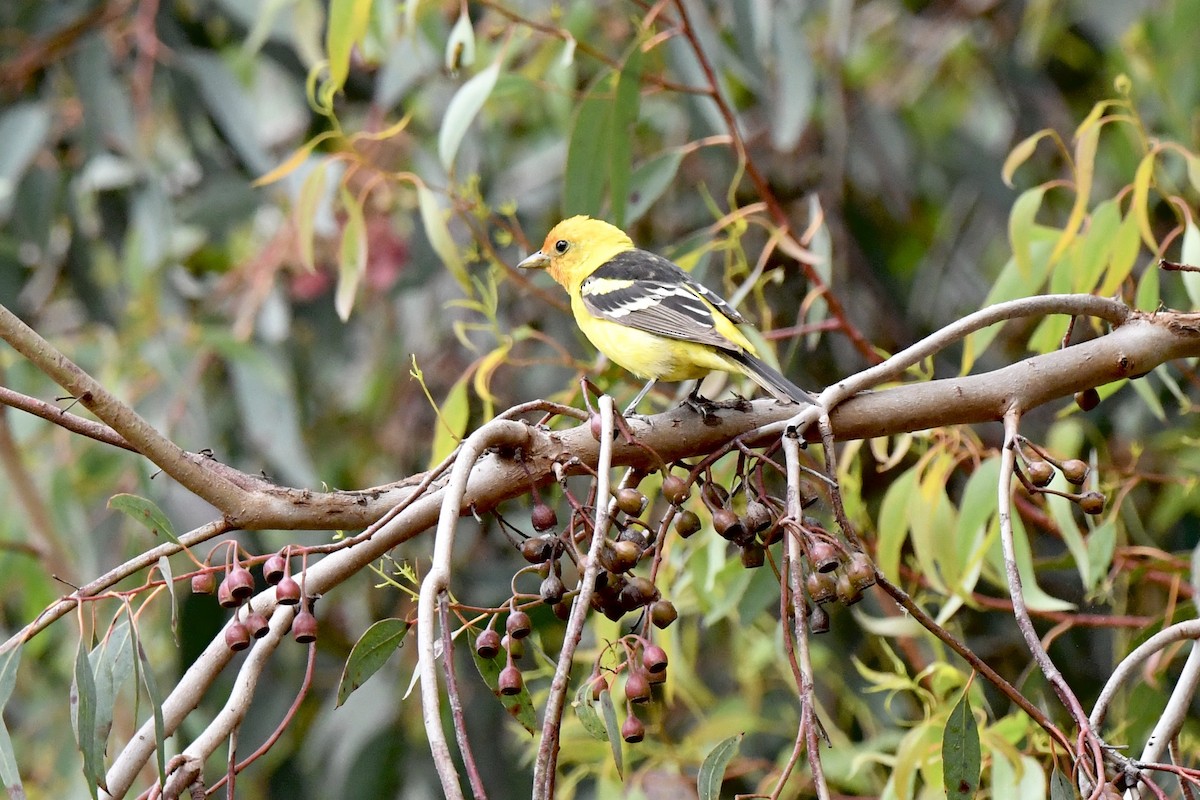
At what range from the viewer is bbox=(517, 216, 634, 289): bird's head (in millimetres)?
3615

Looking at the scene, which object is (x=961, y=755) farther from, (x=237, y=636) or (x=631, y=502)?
(x=237, y=636)

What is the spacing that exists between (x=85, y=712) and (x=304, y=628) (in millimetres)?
345

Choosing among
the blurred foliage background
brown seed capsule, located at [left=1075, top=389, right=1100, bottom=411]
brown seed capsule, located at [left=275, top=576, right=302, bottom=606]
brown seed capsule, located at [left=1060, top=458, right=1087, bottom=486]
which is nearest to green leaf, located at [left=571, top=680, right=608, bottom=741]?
brown seed capsule, located at [left=275, top=576, right=302, bottom=606]

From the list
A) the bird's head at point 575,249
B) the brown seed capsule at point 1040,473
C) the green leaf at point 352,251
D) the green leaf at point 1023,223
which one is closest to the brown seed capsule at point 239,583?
the brown seed capsule at point 1040,473

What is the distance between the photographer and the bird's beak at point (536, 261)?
11.8ft

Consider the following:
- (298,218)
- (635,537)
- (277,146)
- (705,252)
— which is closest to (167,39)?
(277,146)

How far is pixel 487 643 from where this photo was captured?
65.4 inches

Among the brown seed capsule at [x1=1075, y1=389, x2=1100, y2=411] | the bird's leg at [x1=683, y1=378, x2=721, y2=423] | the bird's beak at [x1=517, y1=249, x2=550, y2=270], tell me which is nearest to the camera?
the bird's leg at [x1=683, y1=378, x2=721, y2=423]

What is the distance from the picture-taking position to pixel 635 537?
1.66 meters

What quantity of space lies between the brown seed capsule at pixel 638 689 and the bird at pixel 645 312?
775 mm

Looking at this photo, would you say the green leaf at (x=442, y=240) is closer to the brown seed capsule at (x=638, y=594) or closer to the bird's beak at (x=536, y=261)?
the bird's beak at (x=536, y=261)

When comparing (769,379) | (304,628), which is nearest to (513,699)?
(304,628)

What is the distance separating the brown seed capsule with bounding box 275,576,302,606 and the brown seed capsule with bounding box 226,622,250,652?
65mm

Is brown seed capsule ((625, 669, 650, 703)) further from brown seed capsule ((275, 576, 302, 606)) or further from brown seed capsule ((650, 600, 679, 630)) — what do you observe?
brown seed capsule ((275, 576, 302, 606))
